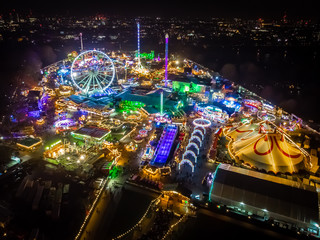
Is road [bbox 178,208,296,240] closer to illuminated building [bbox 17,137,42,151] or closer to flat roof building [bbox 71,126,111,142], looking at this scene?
flat roof building [bbox 71,126,111,142]

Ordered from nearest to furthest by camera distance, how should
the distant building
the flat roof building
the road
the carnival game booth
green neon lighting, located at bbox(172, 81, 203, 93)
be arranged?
the road < the distant building < the carnival game booth < the flat roof building < green neon lighting, located at bbox(172, 81, 203, 93)

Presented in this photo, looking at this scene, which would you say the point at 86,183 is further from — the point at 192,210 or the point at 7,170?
the point at 192,210

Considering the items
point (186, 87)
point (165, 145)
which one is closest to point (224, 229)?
point (165, 145)

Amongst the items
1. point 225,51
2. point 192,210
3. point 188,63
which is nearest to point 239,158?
point 192,210

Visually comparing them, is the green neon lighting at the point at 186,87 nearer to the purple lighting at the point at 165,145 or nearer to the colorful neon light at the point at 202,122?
the colorful neon light at the point at 202,122

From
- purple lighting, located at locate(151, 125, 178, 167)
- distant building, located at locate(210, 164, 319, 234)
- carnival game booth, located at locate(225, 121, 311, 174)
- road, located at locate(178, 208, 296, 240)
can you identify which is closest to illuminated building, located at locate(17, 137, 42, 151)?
purple lighting, located at locate(151, 125, 178, 167)

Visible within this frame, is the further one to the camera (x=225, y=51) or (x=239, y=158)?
(x=225, y=51)

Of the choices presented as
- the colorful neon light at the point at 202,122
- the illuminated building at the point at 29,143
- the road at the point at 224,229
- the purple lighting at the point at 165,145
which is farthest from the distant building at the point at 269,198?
the illuminated building at the point at 29,143
